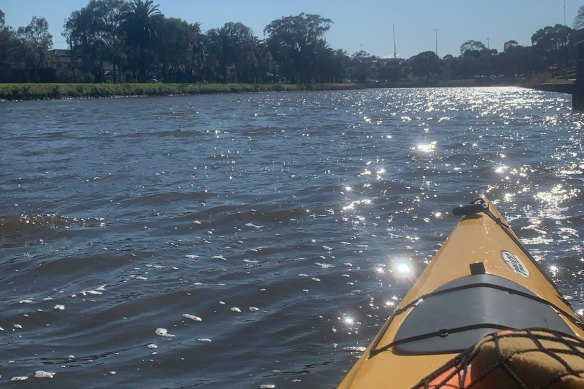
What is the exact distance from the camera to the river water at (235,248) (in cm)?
369

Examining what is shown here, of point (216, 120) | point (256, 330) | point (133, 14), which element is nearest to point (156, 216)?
point (256, 330)

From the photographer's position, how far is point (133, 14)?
6300 centimetres

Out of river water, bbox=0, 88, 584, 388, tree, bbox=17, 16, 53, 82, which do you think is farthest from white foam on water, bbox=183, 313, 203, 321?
tree, bbox=17, 16, 53, 82

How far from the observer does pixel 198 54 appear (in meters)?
68.9

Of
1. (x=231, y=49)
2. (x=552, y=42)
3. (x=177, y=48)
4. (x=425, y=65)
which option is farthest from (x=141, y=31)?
(x=425, y=65)

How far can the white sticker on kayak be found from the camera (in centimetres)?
307

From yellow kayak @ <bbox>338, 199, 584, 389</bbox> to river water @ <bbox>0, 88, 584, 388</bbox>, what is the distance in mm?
878

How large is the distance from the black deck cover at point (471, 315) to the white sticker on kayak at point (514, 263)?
295mm

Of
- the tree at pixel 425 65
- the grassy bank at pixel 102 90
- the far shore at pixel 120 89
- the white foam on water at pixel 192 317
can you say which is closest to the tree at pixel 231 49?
the far shore at pixel 120 89

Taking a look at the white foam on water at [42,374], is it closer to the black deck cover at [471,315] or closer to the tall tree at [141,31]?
the black deck cover at [471,315]

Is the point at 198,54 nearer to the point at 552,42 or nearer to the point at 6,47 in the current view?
the point at 6,47

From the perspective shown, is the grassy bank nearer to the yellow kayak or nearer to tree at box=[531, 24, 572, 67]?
tree at box=[531, 24, 572, 67]

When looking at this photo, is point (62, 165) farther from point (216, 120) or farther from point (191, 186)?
point (216, 120)

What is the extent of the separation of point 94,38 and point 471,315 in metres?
63.0
